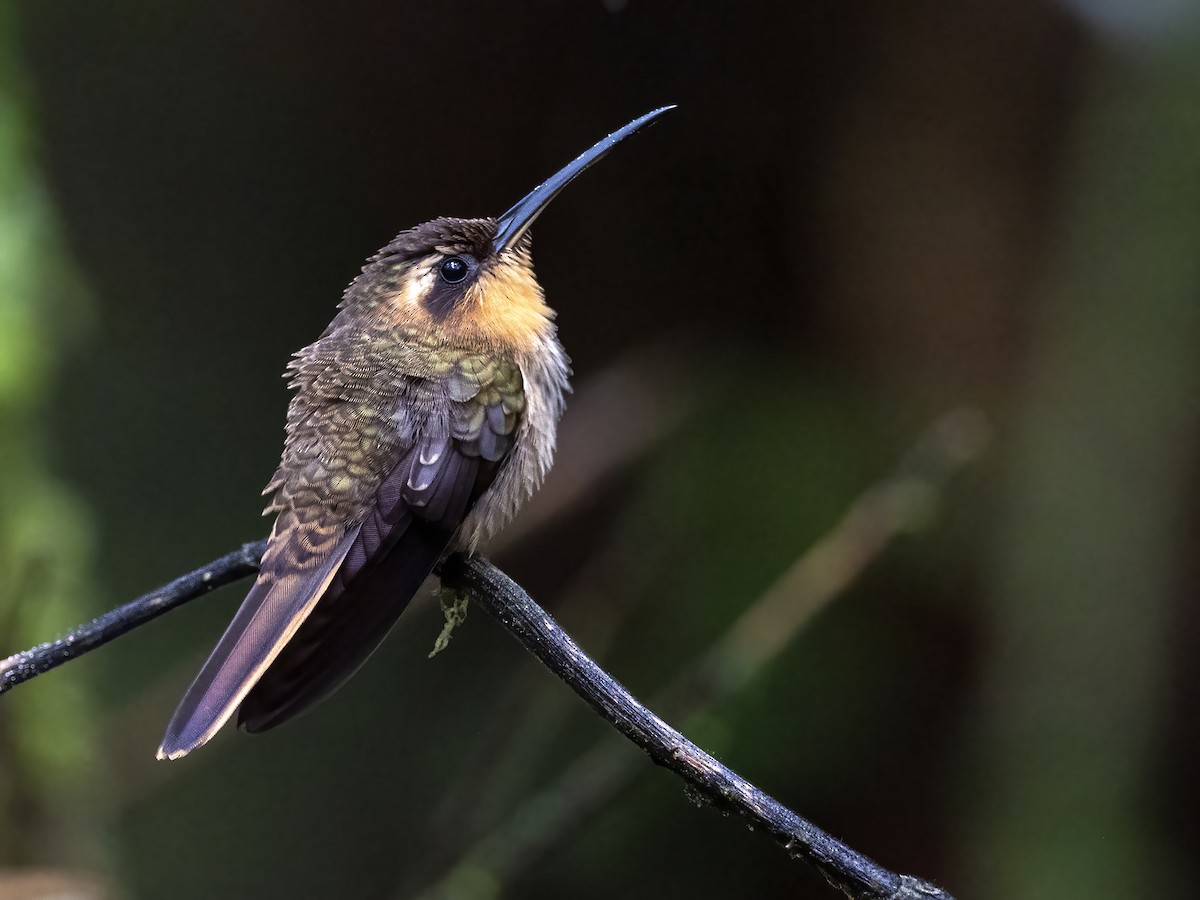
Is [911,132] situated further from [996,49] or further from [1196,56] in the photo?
[1196,56]

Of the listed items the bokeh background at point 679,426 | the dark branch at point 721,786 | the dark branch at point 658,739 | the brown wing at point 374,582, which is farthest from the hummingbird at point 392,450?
the bokeh background at point 679,426

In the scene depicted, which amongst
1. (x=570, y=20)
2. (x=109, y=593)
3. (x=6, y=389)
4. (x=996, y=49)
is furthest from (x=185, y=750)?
(x=996, y=49)

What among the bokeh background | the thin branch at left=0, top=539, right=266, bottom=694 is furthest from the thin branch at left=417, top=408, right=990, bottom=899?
the thin branch at left=0, top=539, right=266, bottom=694

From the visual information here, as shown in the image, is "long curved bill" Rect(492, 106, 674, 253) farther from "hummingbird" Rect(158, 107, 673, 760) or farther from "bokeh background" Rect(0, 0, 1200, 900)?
"bokeh background" Rect(0, 0, 1200, 900)

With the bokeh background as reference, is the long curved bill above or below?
above

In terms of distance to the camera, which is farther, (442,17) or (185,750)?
(442,17)

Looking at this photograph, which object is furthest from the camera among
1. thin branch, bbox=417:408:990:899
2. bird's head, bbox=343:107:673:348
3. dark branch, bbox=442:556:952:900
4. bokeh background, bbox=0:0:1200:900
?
bokeh background, bbox=0:0:1200:900
